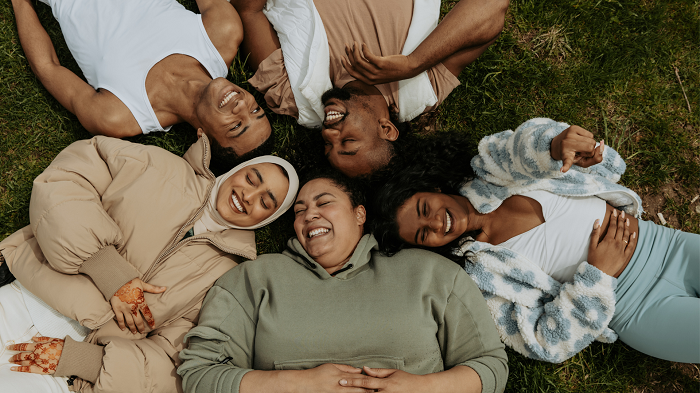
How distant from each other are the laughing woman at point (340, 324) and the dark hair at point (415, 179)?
0.19 m

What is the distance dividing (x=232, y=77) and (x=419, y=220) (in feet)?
6.78

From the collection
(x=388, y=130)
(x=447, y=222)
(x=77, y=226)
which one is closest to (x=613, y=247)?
(x=447, y=222)

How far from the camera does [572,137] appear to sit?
2.43 meters

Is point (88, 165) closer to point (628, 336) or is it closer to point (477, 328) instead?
point (477, 328)

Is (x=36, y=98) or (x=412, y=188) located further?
(x=36, y=98)

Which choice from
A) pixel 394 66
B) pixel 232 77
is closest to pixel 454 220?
pixel 394 66

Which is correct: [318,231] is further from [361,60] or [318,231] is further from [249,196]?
[361,60]

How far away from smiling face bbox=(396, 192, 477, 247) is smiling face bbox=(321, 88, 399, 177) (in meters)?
0.39

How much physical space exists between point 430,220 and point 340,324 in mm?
949

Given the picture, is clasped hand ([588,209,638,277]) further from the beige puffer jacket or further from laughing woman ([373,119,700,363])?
the beige puffer jacket

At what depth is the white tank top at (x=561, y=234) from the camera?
298cm

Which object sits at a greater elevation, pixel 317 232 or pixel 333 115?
pixel 333 115

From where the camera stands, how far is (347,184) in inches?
124

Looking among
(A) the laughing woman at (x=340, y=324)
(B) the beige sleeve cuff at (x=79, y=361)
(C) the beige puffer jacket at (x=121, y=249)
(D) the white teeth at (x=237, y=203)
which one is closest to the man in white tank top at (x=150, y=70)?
(C) the beige puffer jacket at (x=121, y=249)
